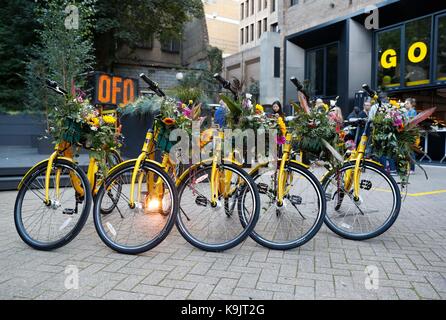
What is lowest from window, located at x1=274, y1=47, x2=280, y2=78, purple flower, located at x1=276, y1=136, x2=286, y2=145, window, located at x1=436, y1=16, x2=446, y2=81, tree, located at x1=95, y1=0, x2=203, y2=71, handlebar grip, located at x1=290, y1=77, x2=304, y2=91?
purple flower, located at x1=276, y1=136, x2=286, y2=145

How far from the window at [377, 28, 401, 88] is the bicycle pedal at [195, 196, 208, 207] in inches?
490

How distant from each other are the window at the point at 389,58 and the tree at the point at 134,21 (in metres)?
16.7

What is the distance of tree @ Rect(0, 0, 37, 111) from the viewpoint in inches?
867

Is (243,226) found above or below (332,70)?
below

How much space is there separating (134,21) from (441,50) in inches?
824

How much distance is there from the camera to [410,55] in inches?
526

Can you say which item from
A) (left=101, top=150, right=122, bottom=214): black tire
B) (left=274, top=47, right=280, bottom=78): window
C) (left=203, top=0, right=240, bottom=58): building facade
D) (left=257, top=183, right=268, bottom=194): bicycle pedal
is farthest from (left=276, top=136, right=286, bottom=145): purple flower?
(left=203, top=0, right=240, bottom=58): building facade

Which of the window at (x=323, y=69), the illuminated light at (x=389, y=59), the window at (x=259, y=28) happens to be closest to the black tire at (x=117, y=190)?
the illuminated light at (x=389, y=59)

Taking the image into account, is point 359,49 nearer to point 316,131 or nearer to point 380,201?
point 380,201

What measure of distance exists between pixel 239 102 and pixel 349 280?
1899 mm

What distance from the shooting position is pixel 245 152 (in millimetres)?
3869

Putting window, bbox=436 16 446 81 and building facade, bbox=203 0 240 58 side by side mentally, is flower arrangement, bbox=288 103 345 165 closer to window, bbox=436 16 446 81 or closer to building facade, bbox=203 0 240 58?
window, bbox=436 16 446 81

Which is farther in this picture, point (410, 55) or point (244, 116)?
point (410, 55)

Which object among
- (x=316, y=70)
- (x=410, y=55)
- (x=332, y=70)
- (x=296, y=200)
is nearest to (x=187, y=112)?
(x=296, y=200)
